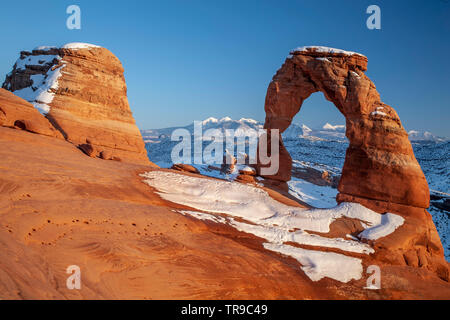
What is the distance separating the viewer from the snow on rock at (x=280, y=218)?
7914 mm

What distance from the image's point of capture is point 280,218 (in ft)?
35.1

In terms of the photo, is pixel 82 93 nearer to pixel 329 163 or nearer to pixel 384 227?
pixel 384 227

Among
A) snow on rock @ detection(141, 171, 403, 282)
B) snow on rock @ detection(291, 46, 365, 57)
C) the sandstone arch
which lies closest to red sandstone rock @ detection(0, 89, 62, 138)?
snow on rock @ detection(141, 171, 403, 282)

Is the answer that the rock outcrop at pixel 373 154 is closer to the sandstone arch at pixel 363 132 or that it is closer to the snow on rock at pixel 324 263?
the sandstone arch at pixel 363 132

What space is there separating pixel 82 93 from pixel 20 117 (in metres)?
6.26

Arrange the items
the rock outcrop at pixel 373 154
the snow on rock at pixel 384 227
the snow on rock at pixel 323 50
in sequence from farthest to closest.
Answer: the snow on rock at pixel 323 50 < the rock outcrop at pixel 373 154 < the snow on rock at pixel 384 227

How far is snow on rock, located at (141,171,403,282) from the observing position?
26.0 ft

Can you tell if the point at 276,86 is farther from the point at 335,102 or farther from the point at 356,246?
the point at 356,246

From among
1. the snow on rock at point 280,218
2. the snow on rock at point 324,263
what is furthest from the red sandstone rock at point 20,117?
the snow on rock at point 324,263

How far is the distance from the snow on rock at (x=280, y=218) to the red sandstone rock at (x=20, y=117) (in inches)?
241

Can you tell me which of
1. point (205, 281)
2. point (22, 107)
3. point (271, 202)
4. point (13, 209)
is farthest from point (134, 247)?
point (22, 107)

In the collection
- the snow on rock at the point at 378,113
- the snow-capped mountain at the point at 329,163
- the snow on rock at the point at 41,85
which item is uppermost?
the snow on rock at the point at 41,85

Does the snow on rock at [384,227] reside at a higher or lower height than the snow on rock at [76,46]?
lower
